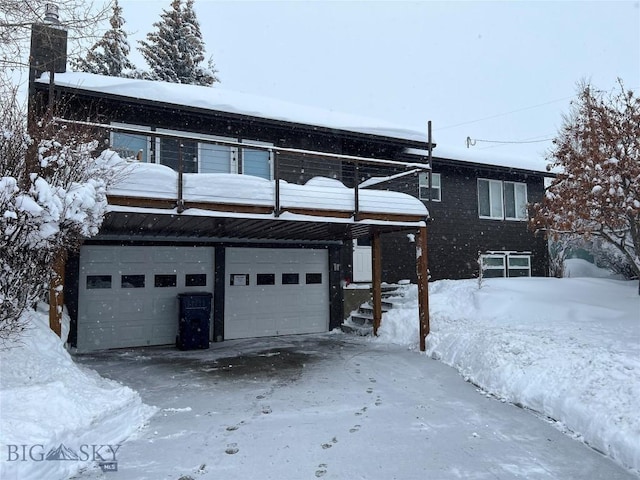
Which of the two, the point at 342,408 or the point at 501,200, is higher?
the point at 501,200

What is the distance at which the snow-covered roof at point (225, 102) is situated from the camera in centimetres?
989

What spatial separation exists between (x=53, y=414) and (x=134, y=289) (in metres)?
6.19

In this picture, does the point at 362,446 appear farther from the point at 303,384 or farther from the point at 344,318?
the point at 344,318

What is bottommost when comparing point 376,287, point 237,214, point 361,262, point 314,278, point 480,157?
point 376,287

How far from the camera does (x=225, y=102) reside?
1118 cm

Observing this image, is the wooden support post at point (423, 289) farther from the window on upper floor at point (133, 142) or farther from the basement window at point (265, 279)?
the window on upper floor at point (133, 142)

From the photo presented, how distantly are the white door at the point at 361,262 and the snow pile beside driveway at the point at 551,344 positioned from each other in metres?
1.46

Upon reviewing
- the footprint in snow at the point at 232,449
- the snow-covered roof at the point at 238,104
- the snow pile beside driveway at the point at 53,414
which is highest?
the snow-covered roof at the point at 238,104

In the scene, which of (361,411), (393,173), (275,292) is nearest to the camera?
(361,411)

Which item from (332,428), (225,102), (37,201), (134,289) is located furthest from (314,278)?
(37,201)

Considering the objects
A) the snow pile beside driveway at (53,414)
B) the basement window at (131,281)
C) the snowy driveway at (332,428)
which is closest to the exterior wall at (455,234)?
the snowy driveway at (332,428)

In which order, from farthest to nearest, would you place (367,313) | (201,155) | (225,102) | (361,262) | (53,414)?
1. (361,262)
2. (367,313)
3. (225,102)
4. (201,155)
5. (53,414)

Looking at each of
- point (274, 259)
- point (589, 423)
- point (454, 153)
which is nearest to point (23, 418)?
point (589, 423)

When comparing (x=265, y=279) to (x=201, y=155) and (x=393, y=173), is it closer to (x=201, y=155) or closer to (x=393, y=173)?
(x=201, y=155)
